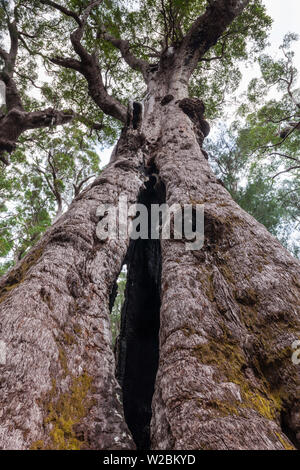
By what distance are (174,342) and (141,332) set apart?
2367mm

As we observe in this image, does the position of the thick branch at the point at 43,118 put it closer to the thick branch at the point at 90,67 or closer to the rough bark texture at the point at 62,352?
the thick branch at the point at 90,67

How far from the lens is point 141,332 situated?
388 cm

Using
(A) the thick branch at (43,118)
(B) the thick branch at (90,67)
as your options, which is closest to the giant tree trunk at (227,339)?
(B) the thick branch at (90,67)

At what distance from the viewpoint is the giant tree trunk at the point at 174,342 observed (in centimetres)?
121

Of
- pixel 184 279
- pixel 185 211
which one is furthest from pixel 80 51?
pixel 184 279

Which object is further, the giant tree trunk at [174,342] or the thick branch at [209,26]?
the thick branch at [209,26]

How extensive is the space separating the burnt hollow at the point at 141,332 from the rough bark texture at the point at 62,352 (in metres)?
1.73

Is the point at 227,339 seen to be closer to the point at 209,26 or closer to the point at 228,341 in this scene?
the point at 228,341

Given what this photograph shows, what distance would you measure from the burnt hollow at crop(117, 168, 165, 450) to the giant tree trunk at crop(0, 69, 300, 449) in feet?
0.53

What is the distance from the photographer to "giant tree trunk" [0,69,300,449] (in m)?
1.21

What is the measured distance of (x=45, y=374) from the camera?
4.61ft

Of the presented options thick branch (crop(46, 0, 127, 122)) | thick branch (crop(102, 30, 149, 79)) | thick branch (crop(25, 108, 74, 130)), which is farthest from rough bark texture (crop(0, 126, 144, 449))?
thick branch (crop(102, 30, 149, 79))

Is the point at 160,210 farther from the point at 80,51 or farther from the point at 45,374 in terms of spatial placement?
the point at 80,51
